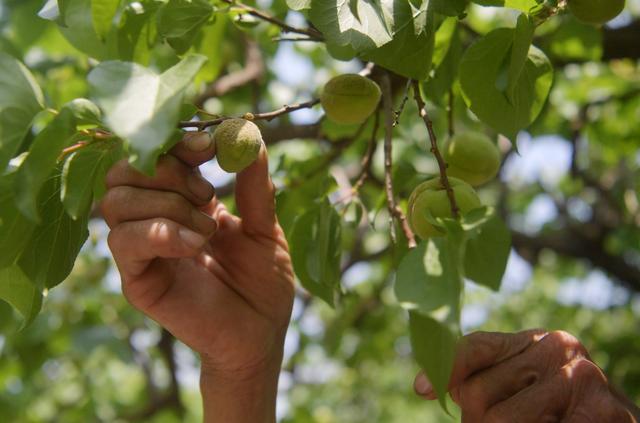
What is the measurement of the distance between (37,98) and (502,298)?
8.08 meters

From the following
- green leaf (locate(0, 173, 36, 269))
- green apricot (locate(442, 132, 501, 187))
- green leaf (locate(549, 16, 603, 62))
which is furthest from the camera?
green leaf (locate(549, 16, 603, 62))

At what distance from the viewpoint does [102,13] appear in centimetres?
139

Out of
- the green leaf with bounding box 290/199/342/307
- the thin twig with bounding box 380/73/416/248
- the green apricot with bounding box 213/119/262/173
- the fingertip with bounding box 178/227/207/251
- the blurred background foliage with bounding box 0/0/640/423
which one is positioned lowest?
the blurred background foliage with bounding box 0/0/640/423

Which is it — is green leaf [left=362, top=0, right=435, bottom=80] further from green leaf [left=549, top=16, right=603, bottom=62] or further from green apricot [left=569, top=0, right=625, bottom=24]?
green leaf [left=549, top=16, right=603, bottom=62]

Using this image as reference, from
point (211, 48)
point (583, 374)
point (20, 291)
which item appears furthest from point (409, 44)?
point (211, 48)

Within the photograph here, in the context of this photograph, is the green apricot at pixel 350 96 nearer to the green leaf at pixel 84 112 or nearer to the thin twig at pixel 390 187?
the thin twig at pixel 390 187

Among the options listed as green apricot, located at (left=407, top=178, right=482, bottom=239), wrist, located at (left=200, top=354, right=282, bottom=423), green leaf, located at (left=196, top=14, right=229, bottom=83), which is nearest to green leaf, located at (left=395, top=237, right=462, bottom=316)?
green apricot, located at (left=407, top=178, right=482, bottom=239)

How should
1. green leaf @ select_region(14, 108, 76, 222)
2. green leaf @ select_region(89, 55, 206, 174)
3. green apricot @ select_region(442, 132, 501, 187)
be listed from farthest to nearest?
green apricot @ select_region(442, 132, 501, 187), green leaf @ select_region(14, 108, 76, 222), green leaf @ select_region(89, 55, 206, 174)

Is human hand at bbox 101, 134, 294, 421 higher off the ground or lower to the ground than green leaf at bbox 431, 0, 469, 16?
lower

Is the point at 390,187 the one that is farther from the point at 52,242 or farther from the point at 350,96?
the point at 52,242

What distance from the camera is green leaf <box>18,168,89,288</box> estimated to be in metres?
1.10

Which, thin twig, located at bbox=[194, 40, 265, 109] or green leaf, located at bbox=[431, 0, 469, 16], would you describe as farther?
thin twig, located at bbox=[194, 40, 265, 109]

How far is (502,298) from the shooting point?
852cm

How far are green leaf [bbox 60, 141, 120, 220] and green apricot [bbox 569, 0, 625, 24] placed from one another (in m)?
0.82
